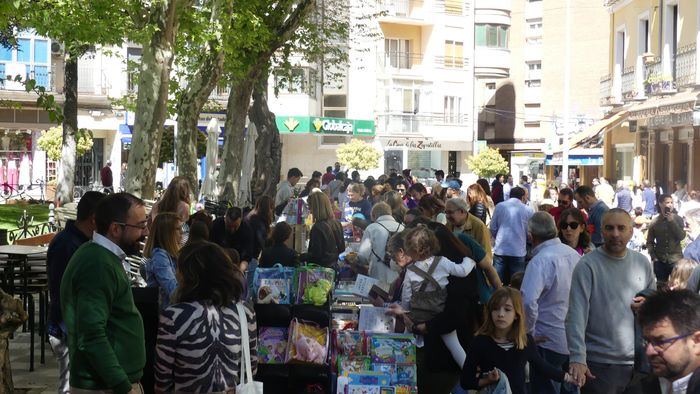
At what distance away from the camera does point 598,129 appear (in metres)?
42.1

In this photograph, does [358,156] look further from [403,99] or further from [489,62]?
[489,62]

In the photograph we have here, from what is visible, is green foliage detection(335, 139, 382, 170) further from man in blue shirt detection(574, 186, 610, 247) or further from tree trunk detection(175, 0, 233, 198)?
man in blue shirt detection(574, 186, 610, 247)

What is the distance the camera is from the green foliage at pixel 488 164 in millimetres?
56062

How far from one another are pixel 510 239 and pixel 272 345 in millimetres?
6175

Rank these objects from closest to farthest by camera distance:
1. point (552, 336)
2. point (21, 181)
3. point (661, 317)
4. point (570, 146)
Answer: point (661, 317) → point (552, 336) → point (570, 146) → point (21, 181)

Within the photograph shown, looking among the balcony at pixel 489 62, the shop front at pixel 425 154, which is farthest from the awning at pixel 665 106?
the balcony at pixel 489 62

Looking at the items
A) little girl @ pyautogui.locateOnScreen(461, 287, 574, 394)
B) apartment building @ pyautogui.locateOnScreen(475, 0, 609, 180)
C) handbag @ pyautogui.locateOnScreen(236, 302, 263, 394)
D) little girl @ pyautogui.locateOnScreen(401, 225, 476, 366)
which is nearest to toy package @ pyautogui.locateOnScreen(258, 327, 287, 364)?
little girl @ pyautogui.locateOnScreen(401, 225, 476, 366)

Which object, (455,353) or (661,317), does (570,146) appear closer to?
(455,353)

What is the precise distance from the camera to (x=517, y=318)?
7277mm

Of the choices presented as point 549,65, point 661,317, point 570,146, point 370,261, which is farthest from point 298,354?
point 549,65

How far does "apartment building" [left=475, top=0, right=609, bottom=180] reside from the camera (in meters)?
63.2

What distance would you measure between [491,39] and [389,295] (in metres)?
59.3

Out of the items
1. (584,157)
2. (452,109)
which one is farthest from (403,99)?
(584,157)

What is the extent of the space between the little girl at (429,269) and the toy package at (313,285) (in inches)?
25.4
